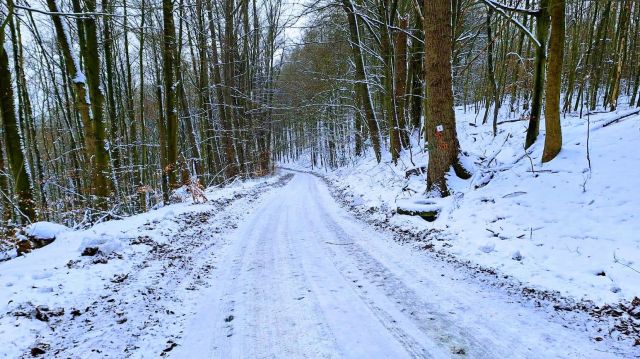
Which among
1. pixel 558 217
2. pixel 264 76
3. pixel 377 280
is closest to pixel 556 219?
pixel 558 217

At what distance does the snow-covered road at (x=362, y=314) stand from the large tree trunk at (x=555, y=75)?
399 centimetres

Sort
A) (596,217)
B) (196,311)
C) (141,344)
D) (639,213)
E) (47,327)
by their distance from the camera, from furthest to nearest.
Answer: (596,217) → (639,213) → (196,311) → (47,327) → (141,344)

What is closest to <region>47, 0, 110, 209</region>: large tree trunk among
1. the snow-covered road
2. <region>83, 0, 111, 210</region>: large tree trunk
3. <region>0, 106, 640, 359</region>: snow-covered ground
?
<region>83, 0, 111, 210</region>: large tree trunk

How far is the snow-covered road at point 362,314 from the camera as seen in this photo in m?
3.05

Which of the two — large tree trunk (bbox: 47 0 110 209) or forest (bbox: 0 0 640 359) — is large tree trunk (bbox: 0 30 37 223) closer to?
forest (bbox: 0 0 640 359)

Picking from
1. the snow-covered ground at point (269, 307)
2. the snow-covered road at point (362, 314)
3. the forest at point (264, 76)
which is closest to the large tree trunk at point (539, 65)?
the forest at point (264, 76)

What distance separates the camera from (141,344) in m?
3.35

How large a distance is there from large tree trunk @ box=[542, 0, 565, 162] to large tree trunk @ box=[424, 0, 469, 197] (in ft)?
5.87

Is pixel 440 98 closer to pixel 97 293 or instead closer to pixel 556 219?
pixel 556 219

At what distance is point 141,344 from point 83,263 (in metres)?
2.77

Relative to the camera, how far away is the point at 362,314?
369 centimetres

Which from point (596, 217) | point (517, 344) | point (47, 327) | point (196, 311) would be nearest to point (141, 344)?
point (196, 311)

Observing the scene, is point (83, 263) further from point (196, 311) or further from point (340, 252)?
point (340, 252)

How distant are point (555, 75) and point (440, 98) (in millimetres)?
2166
